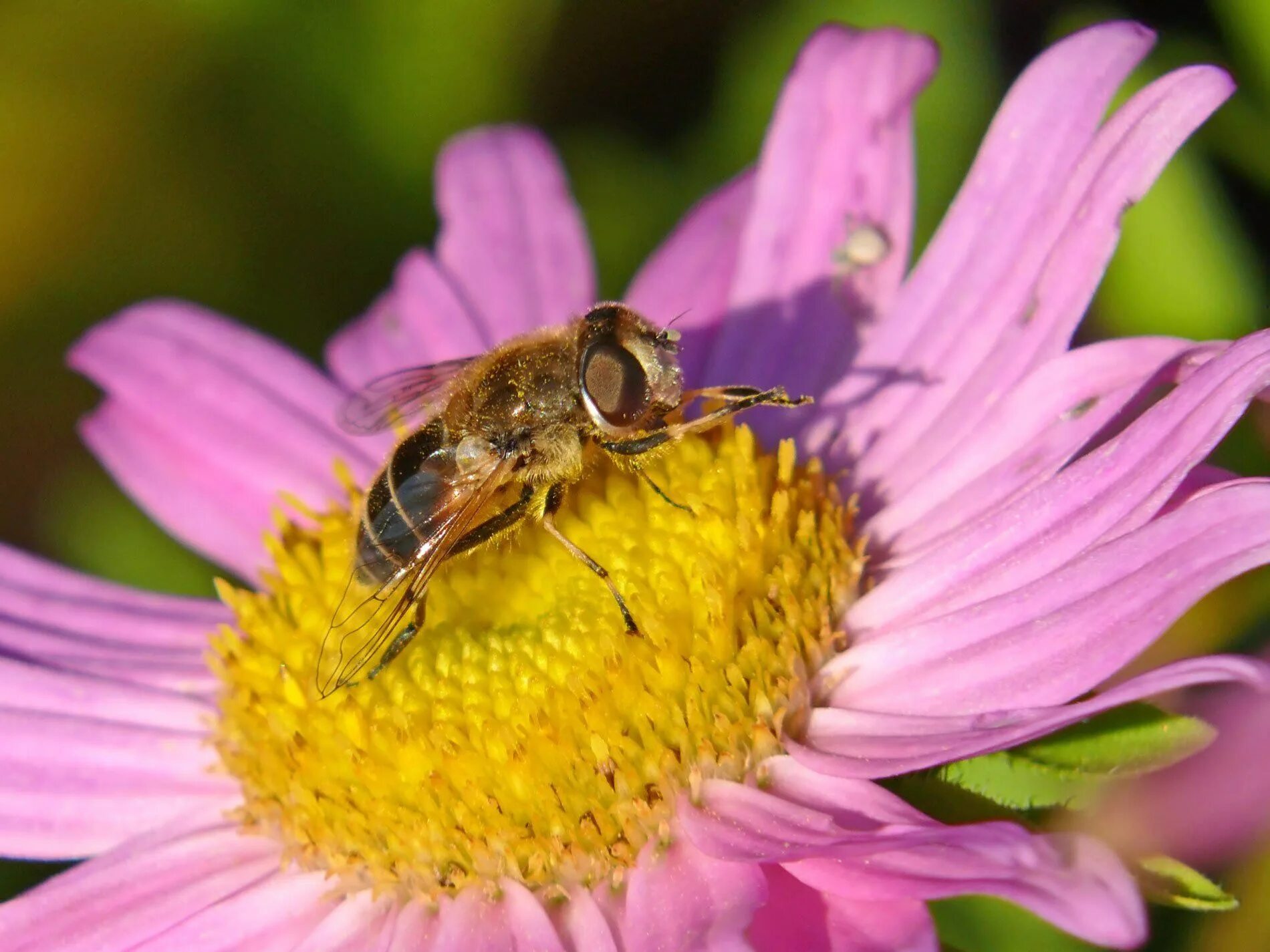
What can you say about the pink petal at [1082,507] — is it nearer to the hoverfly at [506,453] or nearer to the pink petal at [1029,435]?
the pink petal at [1029,435]

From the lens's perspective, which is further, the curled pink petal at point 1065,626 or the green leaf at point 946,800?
the green leaf at point 946,800

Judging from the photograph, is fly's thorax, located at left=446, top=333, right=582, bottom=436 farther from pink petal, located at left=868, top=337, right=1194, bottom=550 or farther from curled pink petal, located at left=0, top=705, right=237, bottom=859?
curled pink petal, located at left=0, top=705, right=237, bottom=859

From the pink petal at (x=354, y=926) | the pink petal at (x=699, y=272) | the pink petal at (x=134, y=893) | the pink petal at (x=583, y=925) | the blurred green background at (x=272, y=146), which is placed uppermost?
the blurred green background at (x=272, y=146)

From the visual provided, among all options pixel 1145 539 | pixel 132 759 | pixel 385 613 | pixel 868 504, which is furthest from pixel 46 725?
pixel 1145 539

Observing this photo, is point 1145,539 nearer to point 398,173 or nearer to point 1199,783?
point 1199,783

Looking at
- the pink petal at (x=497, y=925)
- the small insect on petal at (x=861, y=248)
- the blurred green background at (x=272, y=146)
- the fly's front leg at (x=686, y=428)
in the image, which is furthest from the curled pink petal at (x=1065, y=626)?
the blurred green background at (x=272, y=146)

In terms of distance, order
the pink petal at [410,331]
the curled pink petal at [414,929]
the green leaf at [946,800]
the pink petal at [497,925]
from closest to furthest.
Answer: the green leaf at [946,800]
the pink petal at [497,925]
the curled pink petal at [414,929]
the pink petal at [410,331]

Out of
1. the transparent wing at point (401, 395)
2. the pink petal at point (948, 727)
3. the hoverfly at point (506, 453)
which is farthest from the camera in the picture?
the transparent wing at point (401, 395)
